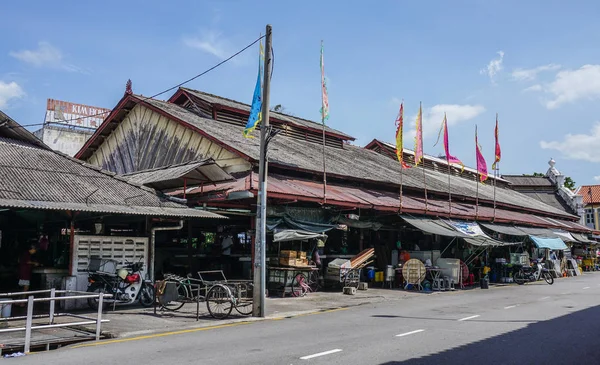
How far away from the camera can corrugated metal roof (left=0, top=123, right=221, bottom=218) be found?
12.3 metres

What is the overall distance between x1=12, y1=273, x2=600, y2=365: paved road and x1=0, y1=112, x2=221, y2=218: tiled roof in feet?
13.7

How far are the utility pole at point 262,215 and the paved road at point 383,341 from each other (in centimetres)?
82

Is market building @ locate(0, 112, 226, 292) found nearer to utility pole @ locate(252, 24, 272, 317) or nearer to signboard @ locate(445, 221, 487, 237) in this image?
utility pole @ locate(252, 24, 272, 317)

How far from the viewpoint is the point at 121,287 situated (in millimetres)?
14070

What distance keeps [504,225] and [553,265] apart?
4441 millimetres

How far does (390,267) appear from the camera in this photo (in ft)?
72.3

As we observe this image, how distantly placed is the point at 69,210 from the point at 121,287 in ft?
9.20

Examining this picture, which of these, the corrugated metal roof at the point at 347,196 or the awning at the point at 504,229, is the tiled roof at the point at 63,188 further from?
the awning at the point at 504,229

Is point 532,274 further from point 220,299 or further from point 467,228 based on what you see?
point 220,299

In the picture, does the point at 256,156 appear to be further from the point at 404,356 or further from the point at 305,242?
the point at 404,356

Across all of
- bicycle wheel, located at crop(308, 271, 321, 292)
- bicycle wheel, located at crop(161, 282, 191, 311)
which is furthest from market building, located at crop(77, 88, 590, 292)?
bicycle wheel, located at crop(161, 282, 191, 311)

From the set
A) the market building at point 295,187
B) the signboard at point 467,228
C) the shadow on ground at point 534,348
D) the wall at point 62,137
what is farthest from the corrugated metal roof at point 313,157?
the wall at point 62,137

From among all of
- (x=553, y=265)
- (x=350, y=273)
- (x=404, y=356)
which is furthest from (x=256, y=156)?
(x=553, y=265)

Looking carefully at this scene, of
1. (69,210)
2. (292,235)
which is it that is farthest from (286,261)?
(69,210)
